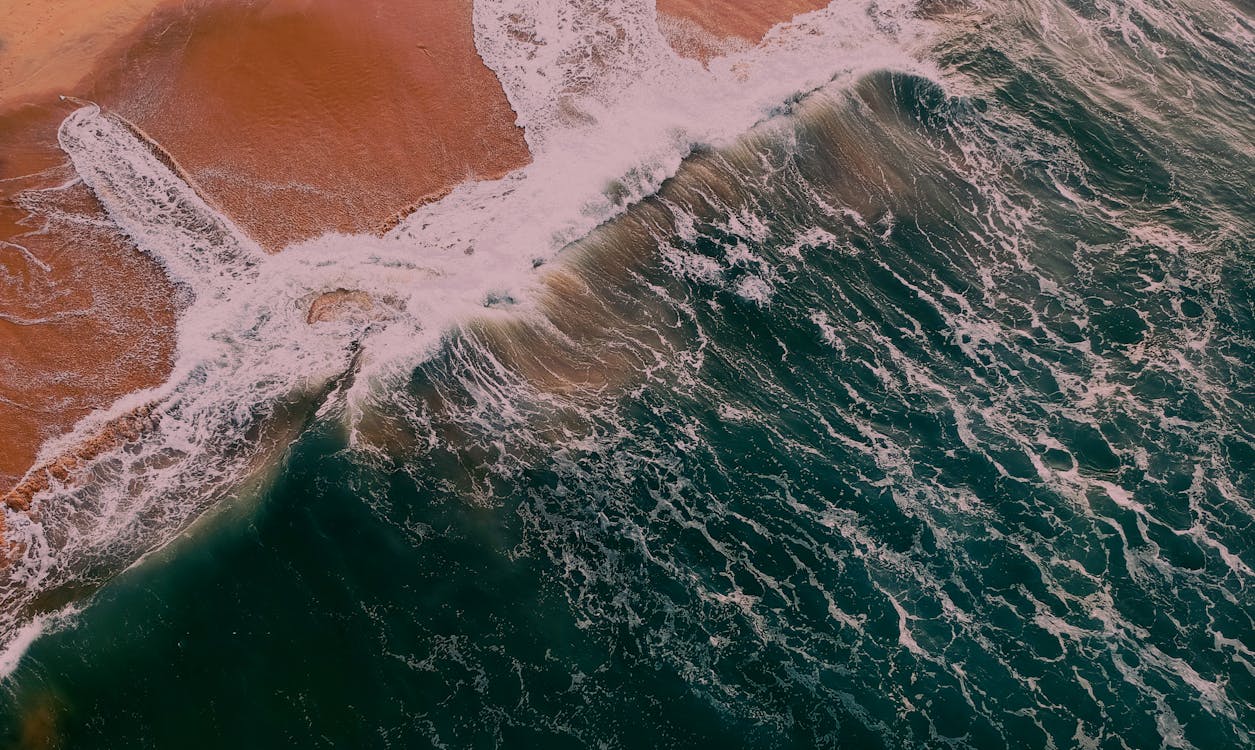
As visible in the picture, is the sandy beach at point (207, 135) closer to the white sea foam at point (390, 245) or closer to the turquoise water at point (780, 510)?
the white sea foam at point (390, 245)

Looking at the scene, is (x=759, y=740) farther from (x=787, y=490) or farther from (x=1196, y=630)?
(x=1196, y=630)

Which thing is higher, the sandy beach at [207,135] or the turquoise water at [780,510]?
the sandy beach at [207,135]

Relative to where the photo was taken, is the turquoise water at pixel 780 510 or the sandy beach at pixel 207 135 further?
the sandy beach at pixel 207 135

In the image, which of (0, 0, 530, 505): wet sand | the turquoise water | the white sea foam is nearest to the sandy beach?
(0, 0, 530, 505): wet sand

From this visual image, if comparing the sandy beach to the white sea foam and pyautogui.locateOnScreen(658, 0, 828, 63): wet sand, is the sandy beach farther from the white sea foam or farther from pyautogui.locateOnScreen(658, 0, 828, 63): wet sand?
the white sea foam

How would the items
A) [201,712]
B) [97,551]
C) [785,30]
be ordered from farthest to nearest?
[785,30] < [97,551] < [201,712]

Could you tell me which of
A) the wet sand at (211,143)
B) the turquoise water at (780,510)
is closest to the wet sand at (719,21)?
the turquoise water at (780,510)

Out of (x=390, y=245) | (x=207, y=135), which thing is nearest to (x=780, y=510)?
(x=390, y=245)

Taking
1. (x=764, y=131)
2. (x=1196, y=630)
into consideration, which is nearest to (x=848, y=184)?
(x=764, y=131)
